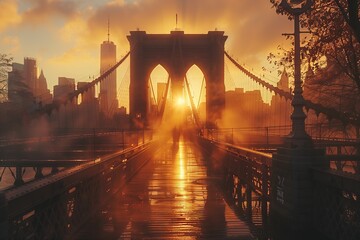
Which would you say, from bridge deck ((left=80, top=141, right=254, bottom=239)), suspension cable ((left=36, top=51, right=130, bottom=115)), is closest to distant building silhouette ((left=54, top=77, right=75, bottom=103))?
suspension cable ((left=36, top=51, right=130, bottom=115))

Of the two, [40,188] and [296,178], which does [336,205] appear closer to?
[296,178]

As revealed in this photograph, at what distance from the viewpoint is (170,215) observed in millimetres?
11336

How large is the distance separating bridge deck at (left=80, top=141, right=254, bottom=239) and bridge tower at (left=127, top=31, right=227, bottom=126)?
45644 millimetres

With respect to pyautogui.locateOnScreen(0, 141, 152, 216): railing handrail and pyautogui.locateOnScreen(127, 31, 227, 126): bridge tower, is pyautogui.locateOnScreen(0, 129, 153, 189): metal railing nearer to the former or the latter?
pyautogui.locateOnScreen(0, 141, 152, 216): railing handrail

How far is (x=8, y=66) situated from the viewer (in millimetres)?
46781

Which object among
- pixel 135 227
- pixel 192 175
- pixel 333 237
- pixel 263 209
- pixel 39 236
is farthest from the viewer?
pixel 192 175

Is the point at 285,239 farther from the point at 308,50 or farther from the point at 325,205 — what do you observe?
the point at 308,50

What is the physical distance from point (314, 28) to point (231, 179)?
6.46 m

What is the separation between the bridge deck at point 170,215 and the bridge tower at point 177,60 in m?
45.6

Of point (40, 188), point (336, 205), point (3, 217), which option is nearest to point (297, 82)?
point (336, 205)

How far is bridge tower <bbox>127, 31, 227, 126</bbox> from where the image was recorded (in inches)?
2520

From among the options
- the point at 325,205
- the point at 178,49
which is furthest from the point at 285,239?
the point at 178,49

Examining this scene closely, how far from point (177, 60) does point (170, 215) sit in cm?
5775

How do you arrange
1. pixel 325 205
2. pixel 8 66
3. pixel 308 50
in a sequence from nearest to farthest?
pixel 325 205 → pixel 308 50 → pixel 8 66
